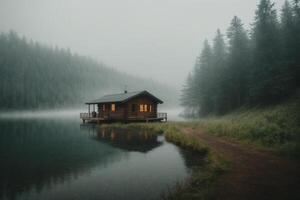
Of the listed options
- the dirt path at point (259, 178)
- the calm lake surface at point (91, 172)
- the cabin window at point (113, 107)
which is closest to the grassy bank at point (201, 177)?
the dirt path at point (259, 178)

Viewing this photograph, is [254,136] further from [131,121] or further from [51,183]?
[131,121]

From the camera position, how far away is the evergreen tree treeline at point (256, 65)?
3328cm

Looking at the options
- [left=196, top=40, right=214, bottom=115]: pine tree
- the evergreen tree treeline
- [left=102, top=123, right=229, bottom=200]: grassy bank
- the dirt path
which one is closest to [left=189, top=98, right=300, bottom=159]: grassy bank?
the dirt path

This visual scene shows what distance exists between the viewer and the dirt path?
858cm

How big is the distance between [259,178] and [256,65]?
29.4 m

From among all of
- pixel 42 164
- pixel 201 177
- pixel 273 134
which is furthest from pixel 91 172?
pixel 273 134

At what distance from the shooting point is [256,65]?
35.6 meters

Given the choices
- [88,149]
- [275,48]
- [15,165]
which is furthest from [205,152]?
[275,48]

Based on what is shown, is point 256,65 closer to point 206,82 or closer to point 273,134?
point 206,82

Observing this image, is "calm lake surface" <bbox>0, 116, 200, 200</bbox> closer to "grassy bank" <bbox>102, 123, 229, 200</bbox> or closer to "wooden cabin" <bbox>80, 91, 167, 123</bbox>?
"grassy bank" <bbox>102, 123, 229, 200</bbox>

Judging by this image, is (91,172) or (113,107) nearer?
(91,172)

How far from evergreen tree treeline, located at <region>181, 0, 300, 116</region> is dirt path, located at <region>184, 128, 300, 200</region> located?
22.8 metres

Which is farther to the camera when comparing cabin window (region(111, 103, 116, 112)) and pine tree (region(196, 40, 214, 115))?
pine tree (region(196, 40, 214, 115))

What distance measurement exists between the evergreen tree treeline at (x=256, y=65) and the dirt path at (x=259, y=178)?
22.8 m
